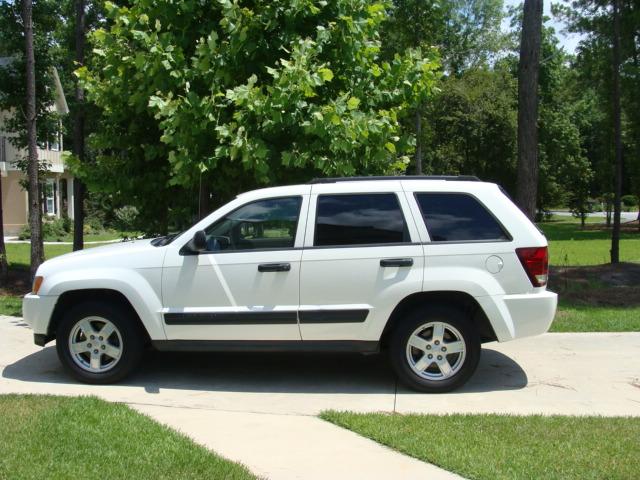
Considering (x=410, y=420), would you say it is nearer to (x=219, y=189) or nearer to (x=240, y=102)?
(x=240, y=102)

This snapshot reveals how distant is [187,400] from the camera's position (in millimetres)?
5758

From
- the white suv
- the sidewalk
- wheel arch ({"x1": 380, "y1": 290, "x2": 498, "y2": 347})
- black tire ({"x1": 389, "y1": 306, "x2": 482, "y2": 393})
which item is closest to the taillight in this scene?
the white suv

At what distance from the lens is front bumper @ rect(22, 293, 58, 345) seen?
19.9ft

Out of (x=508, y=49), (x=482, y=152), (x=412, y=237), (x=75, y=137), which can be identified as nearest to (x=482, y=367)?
(x=412, y=237)

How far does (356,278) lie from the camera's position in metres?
5.80

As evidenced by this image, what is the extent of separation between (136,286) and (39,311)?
973mm

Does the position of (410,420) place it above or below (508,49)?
below

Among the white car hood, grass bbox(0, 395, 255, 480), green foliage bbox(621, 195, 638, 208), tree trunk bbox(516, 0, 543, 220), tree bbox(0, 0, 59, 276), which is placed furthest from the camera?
green foliage bbox(621, 195, 638, 208)

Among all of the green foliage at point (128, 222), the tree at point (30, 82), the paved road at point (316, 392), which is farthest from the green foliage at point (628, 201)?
the paved road at point (316, 392)

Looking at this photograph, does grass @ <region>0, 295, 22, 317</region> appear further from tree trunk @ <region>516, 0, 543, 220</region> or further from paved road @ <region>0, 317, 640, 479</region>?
tree trunk @ <region>516, 0, 543, 220</region>

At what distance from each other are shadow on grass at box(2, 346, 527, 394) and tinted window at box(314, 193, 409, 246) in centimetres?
141

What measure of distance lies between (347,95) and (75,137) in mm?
5580

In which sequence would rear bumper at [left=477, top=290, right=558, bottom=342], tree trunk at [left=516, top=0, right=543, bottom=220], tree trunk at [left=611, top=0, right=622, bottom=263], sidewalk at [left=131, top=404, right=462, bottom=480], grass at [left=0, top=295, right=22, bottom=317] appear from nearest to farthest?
sidewalk at [left=131, top=404, right=462, bottom=480] < rear bumper at [left=477, top=290, right=558, bottom=342] < grass at [left=0, top=295, right=22, bottom=317] < tree trunk at [left=516, top=0, right=543, bottom=220] < tree trunk at [left=611, top=0, right=622, bottom=263]

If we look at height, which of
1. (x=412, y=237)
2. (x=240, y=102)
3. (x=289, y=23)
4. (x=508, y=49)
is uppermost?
(x=508, y=49)
